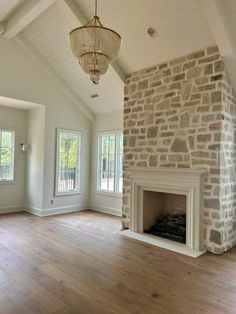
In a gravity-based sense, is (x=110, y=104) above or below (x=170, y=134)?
above

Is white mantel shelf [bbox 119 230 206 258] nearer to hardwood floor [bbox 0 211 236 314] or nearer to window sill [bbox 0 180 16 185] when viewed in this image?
hardwood floor [bbox 0 211 236 314]

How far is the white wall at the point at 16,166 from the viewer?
650cm

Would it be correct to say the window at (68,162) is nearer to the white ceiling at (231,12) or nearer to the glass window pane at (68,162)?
the glass window pane at (68,162)

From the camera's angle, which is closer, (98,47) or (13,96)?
(98,47)

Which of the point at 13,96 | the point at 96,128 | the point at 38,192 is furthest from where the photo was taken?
the point at 96,128

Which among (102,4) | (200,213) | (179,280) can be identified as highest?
(102,4)

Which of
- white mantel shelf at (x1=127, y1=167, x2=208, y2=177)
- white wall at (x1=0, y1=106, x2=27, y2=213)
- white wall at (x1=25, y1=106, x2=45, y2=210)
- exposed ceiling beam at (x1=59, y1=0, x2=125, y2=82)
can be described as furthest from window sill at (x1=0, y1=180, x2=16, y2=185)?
exposed ceiling beam at (x1=59, y1=0, x2=125, y2=82)

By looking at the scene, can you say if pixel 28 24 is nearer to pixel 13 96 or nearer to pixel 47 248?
pixel 13 96

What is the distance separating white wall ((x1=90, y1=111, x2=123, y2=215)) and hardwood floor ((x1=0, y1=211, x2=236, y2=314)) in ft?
6.08

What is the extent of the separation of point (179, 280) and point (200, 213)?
128cm

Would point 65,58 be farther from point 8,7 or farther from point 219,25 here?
point 219,25

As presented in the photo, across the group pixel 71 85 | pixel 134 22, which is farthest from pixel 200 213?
pixel 71 85

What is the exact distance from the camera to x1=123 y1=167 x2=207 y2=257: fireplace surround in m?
4.04

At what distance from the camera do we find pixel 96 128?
23.5 feet
